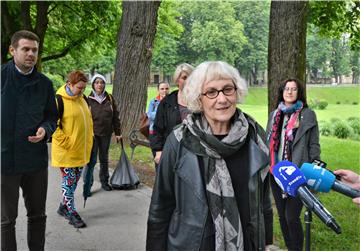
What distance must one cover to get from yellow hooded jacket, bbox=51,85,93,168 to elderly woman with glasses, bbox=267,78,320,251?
218cm

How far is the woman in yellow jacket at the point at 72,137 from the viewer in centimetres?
514

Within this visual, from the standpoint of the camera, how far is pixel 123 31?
11.2m

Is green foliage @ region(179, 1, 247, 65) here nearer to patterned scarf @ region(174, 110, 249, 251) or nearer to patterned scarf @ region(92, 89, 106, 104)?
patterned scarf @ region(92, 89, 106, 104)

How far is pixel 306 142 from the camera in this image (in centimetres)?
427

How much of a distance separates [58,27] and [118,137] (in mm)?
15699

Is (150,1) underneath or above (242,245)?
above

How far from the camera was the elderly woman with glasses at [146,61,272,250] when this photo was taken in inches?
93.0

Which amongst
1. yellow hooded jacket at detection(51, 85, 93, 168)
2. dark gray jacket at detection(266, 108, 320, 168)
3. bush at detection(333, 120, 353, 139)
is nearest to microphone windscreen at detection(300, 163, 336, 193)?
dark gray jacket at detection(266, 108, 320, 168)

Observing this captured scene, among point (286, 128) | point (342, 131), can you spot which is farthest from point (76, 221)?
point (342, 131)

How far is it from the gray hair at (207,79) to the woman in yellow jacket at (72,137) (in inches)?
111

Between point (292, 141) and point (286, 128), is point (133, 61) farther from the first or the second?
point (292, 141)

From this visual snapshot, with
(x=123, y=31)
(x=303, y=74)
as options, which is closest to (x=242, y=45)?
(x=123, y=31)

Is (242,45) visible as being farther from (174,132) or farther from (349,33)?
(174,132)

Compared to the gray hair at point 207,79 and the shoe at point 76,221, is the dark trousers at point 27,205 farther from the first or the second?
the gray hair at point 207,79
